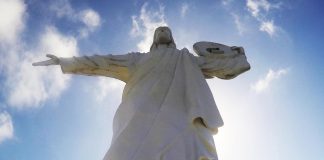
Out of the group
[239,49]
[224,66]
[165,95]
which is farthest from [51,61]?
[239,49]

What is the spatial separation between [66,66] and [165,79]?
1.44m

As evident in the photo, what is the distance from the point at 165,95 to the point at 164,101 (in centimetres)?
17

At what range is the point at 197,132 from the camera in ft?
20.1

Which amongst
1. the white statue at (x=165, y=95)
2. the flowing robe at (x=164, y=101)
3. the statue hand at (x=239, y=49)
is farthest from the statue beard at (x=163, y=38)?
the statue hand at (x=239, y=49)

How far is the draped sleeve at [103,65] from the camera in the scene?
732 centimetres

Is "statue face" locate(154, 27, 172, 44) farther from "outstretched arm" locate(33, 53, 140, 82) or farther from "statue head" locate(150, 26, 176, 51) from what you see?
"outstretched arm" locate(33, 53, 140, 82)

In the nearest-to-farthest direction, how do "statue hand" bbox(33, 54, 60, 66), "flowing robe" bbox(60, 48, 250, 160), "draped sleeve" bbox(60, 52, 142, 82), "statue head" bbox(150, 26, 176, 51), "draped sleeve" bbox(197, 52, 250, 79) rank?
"flowing robe" bbox(60, 48, 250, 160) < "statue hand" bbox(33, 54, 60, 66) < "draped sleeve" bbox(60, 52, 142, 82) < "draped sleeve" bbox(197, 52, 250, 79) < "statue head" bbox(150, 26, 176, 51)

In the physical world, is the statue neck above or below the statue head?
below

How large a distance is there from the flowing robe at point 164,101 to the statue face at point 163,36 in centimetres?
40

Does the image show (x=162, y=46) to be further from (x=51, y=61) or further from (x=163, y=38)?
(x=51, y=61)

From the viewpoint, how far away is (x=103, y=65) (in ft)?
24.5

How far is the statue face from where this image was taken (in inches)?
326

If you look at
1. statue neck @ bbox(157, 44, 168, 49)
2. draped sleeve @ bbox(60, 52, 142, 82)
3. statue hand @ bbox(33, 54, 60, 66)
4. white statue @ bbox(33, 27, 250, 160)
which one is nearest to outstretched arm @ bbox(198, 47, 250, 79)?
white statue @ bbox(33, 27, 250, 160)

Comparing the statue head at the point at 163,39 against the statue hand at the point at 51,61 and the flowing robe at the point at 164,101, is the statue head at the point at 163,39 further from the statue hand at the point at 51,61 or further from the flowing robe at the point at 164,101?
the statue hand at the point at 51,61
